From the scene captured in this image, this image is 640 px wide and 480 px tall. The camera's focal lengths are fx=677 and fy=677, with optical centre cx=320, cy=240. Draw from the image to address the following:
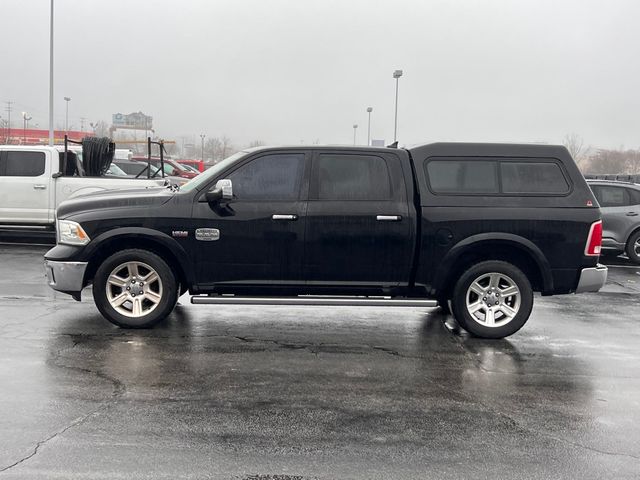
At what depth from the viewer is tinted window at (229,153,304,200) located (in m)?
7.13

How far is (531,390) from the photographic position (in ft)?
18.2

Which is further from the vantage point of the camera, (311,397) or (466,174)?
(466,174)

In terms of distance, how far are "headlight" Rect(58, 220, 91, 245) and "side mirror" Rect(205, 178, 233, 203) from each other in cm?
135

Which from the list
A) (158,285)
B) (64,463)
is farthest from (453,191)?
(64,463)

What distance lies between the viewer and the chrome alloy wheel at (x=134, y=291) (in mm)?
7074

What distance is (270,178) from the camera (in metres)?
7.18

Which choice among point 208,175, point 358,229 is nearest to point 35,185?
point 208,175

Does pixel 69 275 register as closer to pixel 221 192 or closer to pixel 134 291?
pixel 134 291

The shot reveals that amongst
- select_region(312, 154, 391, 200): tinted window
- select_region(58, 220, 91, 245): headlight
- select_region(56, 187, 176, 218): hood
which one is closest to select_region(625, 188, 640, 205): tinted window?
select_region(312, 154, 391, 200): tinted window

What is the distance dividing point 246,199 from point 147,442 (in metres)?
3.35

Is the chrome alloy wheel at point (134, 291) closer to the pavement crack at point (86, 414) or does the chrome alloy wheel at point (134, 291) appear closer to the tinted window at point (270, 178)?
the pavement crack at point (86, 414)

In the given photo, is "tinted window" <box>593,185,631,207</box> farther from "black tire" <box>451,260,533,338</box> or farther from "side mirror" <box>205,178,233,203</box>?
"side mirror" <box>205,178,233,203</box>

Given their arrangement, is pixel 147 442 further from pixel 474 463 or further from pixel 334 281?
pixel 334 281

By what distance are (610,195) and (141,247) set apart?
34.6 ft
